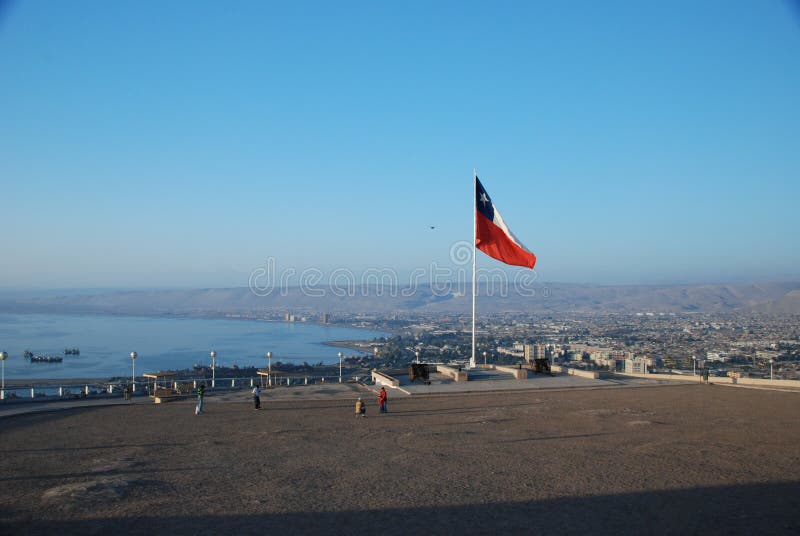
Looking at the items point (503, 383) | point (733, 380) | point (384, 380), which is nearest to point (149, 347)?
point (384, 380)

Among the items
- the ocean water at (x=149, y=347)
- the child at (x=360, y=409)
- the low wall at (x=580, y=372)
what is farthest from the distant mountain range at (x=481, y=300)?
the child at (x=360, y=409)

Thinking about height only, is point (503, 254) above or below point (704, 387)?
above

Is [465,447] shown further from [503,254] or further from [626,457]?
[503,254]

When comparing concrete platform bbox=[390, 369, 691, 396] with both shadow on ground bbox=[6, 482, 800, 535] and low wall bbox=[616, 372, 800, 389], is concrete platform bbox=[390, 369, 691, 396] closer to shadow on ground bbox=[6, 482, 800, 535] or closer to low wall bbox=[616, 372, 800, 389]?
low wall bbox=[616, 372, 800, 389]

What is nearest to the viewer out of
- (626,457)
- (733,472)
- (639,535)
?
(639,535)

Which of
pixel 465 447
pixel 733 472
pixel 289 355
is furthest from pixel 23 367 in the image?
pixel 733 472

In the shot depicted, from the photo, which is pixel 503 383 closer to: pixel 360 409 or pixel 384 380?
pixel 384 380
